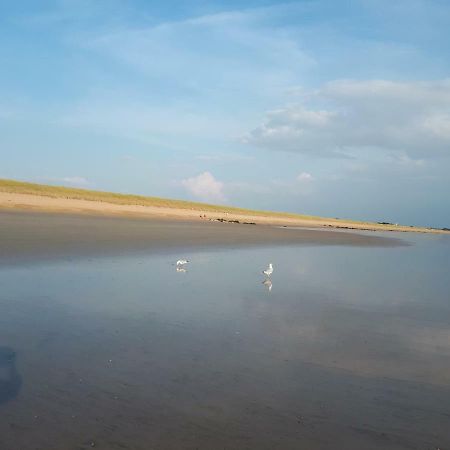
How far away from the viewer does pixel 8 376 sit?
5.58 m

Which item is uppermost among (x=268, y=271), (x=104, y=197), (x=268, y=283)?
(x=104, y=197)

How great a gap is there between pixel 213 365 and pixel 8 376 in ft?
8.65

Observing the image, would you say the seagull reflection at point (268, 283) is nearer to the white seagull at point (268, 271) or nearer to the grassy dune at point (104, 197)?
the white seagull at point (268, 271)

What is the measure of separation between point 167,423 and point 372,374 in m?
3.29

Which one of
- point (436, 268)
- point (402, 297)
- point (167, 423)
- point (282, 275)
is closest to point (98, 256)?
point (282, 275)

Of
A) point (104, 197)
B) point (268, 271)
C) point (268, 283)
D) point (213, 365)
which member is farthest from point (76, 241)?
point (104, 197)

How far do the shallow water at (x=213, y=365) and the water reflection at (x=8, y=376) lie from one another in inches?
0.9

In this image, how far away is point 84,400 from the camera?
202 inches

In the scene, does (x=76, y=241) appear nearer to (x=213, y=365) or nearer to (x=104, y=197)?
(x=213, y=365)

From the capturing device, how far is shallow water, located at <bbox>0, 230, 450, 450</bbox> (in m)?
4.73

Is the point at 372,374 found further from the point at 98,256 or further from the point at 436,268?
the point at 436,268

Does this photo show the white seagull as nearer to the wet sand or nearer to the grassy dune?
the wet sand

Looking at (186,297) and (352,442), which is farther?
(186,297)

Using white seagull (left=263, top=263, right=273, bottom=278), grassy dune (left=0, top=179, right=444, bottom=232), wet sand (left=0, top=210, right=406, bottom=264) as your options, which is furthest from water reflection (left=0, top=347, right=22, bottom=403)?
grassy dune (left=0, top=179, right=444, bottom=232)
